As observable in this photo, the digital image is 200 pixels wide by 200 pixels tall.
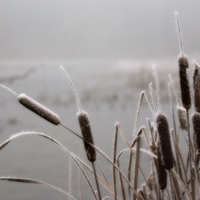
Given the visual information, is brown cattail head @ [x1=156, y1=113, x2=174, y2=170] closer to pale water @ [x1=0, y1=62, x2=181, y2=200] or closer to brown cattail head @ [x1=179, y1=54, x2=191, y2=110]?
brown cattail head @ [x1=179, y1=54, x2=191, y2=110]

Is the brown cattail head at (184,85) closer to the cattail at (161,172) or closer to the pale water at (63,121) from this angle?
the cattail at (161,172)

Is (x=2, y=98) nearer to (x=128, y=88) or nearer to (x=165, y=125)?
(x=128, y=88)

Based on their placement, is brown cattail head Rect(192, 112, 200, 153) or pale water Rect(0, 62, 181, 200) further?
pale water Rect(0, 62, 181, 200)

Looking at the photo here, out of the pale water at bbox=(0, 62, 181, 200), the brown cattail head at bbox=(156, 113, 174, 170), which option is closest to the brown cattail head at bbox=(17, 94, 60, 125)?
the brown cattail head at bbox=(156, 113, 174, 170)

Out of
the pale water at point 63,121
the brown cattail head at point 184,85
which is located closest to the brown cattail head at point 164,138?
the brown cattail head at point 184,85

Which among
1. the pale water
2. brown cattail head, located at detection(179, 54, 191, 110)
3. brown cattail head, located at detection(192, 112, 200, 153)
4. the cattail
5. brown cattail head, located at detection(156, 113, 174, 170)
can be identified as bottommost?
the cattail

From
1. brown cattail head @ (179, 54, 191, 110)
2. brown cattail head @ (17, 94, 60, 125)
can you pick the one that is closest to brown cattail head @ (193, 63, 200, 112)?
brown cattail head @ (179, 54, 191, 110)

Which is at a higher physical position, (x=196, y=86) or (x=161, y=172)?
(x=196, y=86)

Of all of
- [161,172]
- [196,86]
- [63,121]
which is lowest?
[161,172]

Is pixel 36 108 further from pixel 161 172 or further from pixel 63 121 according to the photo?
pixel 63 121

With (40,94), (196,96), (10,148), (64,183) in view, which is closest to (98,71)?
(40,94)

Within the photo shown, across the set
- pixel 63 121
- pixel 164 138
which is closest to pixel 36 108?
pixel 164 138

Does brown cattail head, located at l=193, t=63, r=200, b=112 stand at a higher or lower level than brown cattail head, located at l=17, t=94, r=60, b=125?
higher

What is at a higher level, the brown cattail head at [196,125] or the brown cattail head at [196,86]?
the brown cattail head at [196,86]
